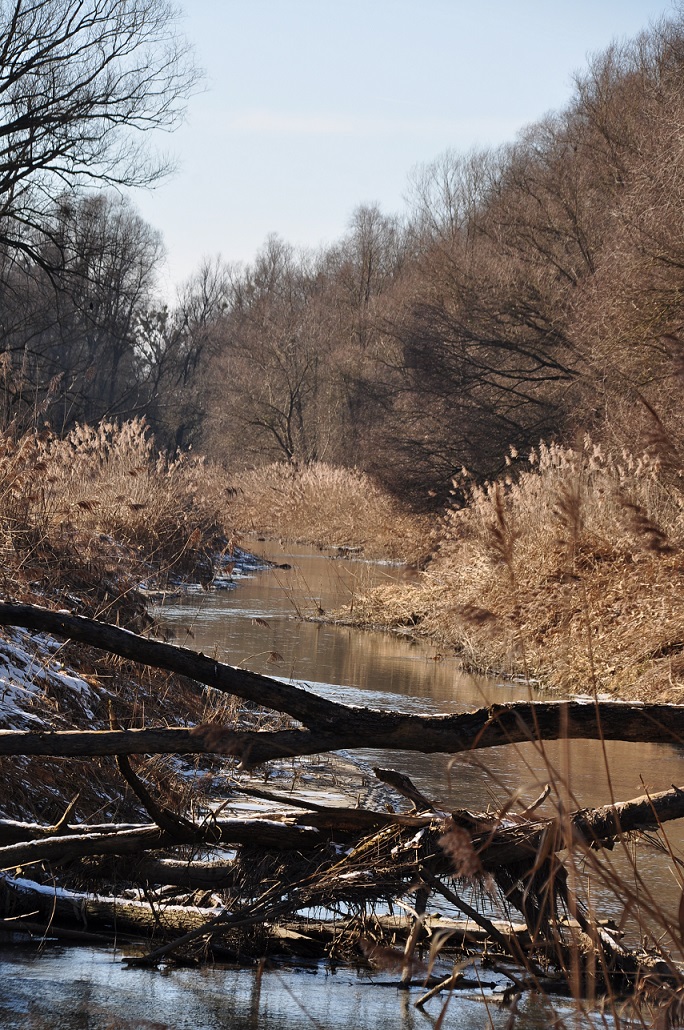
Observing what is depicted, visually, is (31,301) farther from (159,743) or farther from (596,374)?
(159,743)

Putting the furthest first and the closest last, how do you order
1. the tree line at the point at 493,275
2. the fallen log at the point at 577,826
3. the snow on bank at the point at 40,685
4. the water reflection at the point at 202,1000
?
the tree line at the point at 493,275
the snow on bank at the point at 40,685
the fallen log at the point at 577,826
the water reflection at the point at 202,1000

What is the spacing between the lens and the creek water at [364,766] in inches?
122

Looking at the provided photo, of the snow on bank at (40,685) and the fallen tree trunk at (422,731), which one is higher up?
the fallen tree trunk at (422,731)

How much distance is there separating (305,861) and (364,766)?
3.50 metres

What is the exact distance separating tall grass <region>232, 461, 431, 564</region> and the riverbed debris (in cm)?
1874

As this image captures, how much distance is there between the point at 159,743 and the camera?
3104 mm

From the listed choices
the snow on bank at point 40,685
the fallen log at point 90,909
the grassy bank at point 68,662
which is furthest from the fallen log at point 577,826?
the snow on bank at point 40,685

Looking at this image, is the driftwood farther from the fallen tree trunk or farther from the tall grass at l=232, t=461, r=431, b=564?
the tall grass at l=232, t=461, r=431, b=564

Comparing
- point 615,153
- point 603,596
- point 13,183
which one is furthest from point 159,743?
point 615,153

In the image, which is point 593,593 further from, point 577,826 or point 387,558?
point 387,558

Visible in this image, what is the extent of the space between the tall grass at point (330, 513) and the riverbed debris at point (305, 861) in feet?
61.5

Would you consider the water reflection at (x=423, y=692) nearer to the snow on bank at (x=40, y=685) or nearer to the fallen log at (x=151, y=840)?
the fallen log at (x=151, y=840)

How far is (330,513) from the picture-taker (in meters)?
27.9

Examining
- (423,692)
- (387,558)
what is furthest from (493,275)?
(423,692)
